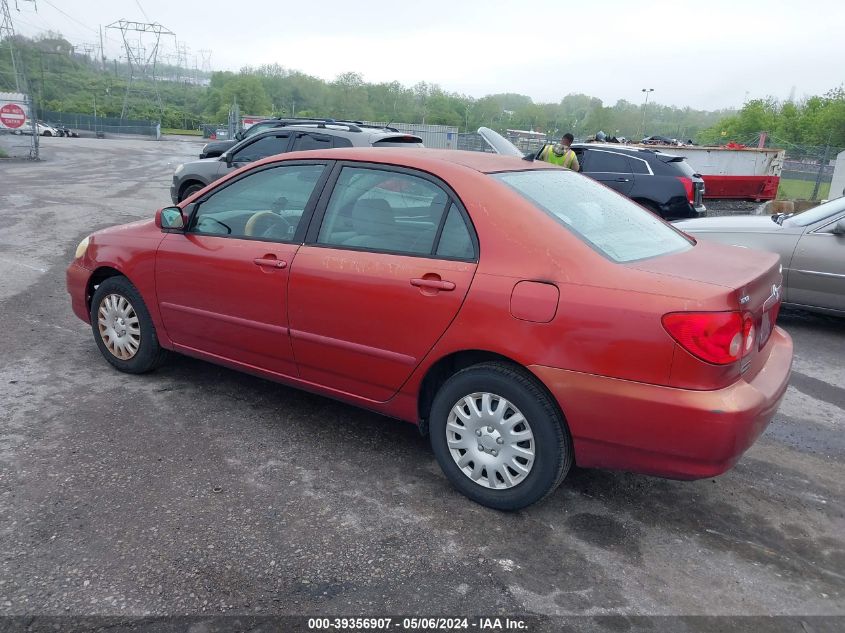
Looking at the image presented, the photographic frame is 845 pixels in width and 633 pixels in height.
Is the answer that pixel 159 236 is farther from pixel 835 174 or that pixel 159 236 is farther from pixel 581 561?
pixel 835 174

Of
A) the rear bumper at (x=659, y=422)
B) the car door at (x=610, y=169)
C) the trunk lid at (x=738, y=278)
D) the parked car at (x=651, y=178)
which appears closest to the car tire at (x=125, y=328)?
the rear bumper at (x=659, y=422)

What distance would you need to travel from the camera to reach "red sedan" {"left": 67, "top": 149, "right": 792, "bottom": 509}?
2811 mm

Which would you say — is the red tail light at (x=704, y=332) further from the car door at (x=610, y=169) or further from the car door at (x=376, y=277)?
the car door at (x=610, y=169)

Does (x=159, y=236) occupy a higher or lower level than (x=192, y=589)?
higher

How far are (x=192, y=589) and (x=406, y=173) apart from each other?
7.05 ft

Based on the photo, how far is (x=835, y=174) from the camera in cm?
1875

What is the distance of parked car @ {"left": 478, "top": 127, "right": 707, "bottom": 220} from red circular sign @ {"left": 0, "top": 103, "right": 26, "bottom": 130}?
1938cm

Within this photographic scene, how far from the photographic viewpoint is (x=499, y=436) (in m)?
3.16

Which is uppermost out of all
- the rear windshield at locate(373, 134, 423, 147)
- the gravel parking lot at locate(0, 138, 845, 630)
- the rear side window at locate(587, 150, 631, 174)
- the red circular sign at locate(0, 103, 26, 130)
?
the rear windshield at locate(373, 134, 423, 147)

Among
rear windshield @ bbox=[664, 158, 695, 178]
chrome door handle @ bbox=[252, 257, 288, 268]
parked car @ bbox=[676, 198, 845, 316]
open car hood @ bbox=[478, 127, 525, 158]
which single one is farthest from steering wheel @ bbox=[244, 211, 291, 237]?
rear windshield @ bbox=[664, 158, 695, 178]

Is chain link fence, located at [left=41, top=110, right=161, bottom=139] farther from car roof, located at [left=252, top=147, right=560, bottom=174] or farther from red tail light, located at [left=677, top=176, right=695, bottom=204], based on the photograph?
car roof, located at [left=252, top=147, right=560, bottom=174]

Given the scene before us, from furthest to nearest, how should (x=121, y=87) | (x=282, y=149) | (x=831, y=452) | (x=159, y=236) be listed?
(x=121, y=87) → (x=282, y=149) → (x=159, y=236) → (x=831, y=452)

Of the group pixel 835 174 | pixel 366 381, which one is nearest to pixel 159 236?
pixel 366 381

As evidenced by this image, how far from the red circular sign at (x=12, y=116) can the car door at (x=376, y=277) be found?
77.1ft
